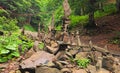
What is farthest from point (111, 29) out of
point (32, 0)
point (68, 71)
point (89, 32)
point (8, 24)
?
point (32, 0)

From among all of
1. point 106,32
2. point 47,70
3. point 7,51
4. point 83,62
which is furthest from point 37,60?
point 106,32

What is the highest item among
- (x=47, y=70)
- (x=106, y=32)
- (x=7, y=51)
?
(x=7, y=51)

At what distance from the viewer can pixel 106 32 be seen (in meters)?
23.7

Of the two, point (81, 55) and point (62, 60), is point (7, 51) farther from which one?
point (81, 55)

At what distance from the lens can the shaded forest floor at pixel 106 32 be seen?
818 inches

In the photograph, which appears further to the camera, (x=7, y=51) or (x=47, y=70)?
(x=7, y=51)

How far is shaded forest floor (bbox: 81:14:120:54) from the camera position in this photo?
68.1 ft

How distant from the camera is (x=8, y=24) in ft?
83.7

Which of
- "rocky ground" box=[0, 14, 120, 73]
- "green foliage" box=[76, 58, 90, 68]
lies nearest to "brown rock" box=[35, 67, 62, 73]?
"rocky ground" box=[0, 14, 120, 73]

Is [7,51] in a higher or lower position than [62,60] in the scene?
higher

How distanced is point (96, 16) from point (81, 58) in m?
18.5

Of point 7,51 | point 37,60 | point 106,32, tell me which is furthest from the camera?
point 106,32

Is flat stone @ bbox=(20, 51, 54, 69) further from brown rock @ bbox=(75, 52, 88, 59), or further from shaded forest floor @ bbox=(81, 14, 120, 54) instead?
shaded forest floor @ bbox=(81, 14, 120, 54)

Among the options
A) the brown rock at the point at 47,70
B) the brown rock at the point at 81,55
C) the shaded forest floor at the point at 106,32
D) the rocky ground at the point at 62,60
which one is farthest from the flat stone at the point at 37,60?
the shaded forest floor at the point at 106,32
